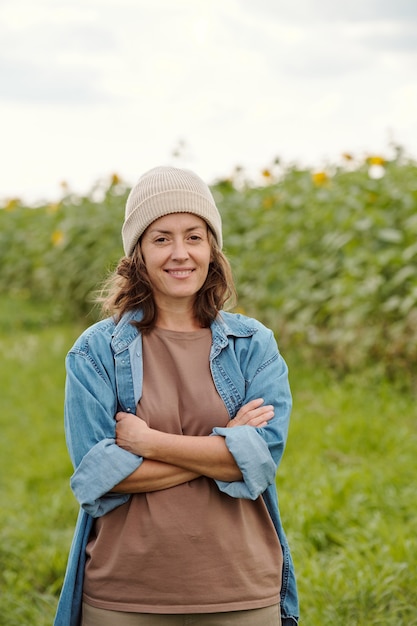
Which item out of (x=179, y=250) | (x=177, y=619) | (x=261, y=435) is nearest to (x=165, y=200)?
(x=179, y=250)

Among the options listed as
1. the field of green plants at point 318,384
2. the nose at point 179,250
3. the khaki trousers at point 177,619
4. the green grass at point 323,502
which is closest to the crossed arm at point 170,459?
the khaki trousers at point 177,619

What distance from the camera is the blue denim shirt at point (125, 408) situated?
2.31m

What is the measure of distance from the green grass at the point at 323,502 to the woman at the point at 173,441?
3.24ft

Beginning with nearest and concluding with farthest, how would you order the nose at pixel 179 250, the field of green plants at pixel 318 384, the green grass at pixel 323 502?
the nose at pixel 179 250
the green grass at pixel 323 502
the field of green plants at pixel 318 384

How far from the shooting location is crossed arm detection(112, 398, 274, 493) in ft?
7.55

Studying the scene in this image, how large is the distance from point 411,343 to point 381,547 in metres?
1.99

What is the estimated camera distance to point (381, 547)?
379 centimetres

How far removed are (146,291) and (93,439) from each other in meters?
0.42

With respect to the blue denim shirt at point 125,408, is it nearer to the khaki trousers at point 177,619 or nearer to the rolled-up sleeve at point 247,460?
the rolled-up sleeve at point 247,460

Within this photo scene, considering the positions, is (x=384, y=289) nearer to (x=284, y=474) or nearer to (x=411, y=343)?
(x=411, y=343)

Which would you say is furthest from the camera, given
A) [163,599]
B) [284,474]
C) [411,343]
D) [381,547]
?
[411,343]

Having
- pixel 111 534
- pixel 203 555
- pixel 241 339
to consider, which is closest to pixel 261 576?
pixel 203 555

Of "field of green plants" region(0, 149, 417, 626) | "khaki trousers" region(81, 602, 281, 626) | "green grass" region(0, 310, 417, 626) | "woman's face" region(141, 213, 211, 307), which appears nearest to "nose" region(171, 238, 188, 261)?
"woman's face" region(141, 213, 211, 307)

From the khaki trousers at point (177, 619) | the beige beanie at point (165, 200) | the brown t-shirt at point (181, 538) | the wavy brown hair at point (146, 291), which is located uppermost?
the beige beanie at point (165, 200)
